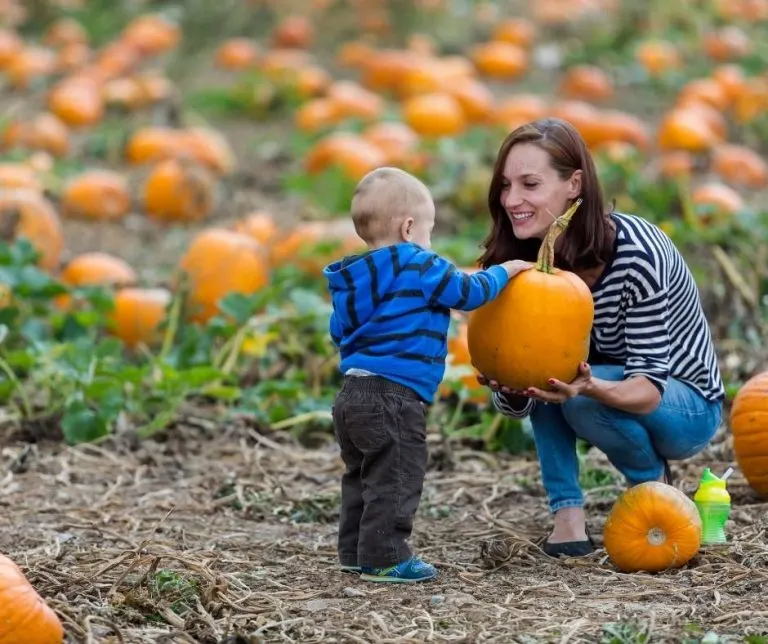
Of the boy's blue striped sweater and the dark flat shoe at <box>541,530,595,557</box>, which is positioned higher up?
the boy's blue striped sweater

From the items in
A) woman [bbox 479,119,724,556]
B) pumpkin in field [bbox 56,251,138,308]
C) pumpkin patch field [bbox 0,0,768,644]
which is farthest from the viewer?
pumpkin in field [bbox 56,251,138,308]

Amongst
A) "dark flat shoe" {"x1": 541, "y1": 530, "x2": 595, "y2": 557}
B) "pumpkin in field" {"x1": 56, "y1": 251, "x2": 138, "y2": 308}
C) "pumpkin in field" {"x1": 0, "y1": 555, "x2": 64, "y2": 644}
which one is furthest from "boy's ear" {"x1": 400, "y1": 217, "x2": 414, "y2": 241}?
"pumpkin in field" {"x1": 56, "y1": 251, "x2": 138, "y2": 308}

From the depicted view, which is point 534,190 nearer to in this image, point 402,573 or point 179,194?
point 402,573

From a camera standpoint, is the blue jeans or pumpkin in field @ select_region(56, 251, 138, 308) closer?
the blue jeans

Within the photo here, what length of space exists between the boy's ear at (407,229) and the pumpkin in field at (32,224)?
3.32m

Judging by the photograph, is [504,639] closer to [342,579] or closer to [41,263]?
[342,579]

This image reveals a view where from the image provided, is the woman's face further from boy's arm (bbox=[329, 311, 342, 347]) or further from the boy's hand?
boy's arm (bbox=[329, 311, 342, 347])

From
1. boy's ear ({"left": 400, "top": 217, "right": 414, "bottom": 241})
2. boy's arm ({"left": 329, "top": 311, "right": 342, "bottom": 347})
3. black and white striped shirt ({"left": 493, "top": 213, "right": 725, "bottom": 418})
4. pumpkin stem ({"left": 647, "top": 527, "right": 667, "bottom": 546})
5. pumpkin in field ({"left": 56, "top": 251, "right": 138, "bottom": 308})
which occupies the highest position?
boy's ear ({"left": 400, "top": 217, "right": 414, "bottom": 241})

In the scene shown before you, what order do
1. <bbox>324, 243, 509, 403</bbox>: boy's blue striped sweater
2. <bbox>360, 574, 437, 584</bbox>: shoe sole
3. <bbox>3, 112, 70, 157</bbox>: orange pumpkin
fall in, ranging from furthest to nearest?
<bbox>3, 112, 70, 157</bbox>: orange pumpkin → <bbox>360, 574, 437, 584</bbox>: shoe sole → <bbox>324, 243, 509, 403</bbox>: boy's blue striped sweater

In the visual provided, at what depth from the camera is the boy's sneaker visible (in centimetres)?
353

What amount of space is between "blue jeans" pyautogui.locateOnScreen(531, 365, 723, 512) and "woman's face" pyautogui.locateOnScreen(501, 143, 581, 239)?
44cm

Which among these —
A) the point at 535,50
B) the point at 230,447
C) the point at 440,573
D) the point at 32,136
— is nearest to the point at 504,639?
the point at 440,573

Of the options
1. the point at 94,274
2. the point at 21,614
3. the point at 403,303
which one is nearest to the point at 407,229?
the point at 403,303

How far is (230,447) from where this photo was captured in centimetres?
486
